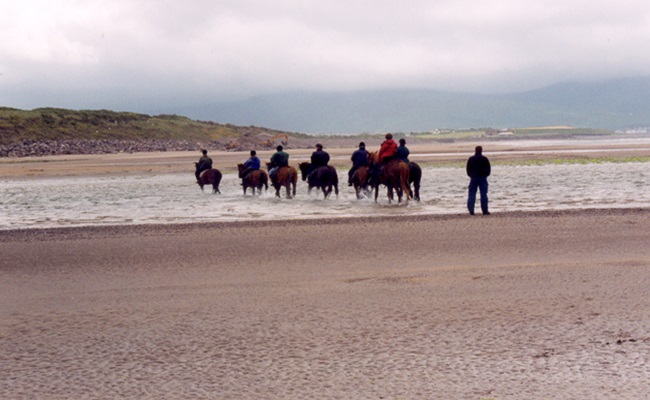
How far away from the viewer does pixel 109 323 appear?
838 centimetres

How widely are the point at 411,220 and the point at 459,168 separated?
1076 inches

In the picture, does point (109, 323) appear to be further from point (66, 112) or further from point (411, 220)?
point (66, 112)

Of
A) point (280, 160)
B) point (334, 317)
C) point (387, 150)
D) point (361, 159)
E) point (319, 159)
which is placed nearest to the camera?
point (334, 317)

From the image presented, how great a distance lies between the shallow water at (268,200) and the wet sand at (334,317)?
6.00 meters

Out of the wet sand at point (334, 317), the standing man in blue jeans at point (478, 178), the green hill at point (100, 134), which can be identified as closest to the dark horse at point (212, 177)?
the standing man in blue jeans at point (478, 178)

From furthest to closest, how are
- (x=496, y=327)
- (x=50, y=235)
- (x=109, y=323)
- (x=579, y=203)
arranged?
(x=579, y=203) < (x=50, y=235) < (x=109, y=323) < (x=496, y=327)

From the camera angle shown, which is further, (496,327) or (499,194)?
(499,194)

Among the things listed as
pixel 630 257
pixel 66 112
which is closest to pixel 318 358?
pixel 630 257

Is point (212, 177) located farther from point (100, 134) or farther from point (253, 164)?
point (100, 134)

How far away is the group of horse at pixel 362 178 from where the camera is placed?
23312 millimetres

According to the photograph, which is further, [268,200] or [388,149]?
[268,200]

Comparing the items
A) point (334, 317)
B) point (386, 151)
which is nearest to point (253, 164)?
point (386, 151)

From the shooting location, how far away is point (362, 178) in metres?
25.7

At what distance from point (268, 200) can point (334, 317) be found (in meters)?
18.1
